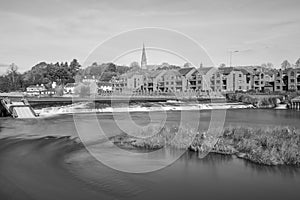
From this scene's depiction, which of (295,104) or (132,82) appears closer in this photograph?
(295,104)

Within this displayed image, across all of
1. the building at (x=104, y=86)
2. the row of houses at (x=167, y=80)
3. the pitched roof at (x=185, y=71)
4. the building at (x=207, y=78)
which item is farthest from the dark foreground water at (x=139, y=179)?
the building at (x=104, y=86)

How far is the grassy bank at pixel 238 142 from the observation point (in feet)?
48.9

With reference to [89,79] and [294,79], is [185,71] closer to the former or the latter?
[294,79]

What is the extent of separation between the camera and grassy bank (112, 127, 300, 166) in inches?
587

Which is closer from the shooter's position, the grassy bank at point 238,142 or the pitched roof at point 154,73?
the grassy bank at point 238,142

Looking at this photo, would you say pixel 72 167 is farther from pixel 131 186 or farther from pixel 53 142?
pixel 53 142

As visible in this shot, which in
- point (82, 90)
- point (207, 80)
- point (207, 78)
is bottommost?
point (82, 90)

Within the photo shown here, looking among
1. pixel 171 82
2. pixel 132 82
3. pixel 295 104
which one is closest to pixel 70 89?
pixel 132 82

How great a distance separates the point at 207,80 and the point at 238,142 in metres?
70.0

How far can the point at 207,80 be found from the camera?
86188 millimetres

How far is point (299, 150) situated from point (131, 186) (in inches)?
346

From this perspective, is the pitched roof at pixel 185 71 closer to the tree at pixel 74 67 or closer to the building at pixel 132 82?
the building at pixel 132 82

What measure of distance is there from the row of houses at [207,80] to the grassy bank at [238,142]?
210ft

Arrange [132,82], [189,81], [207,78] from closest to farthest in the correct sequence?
Result: [207,78], [189,81], [132,82]
